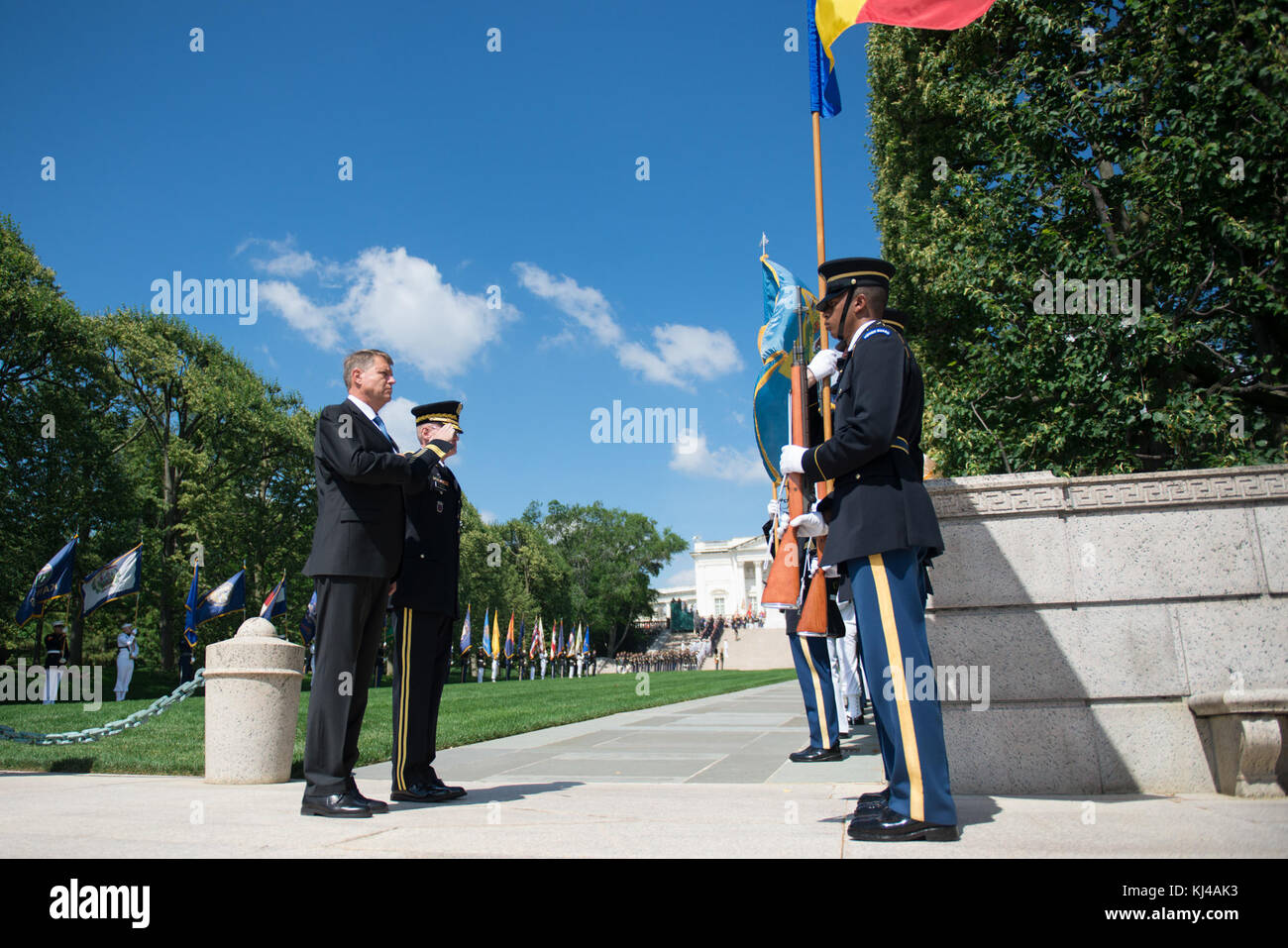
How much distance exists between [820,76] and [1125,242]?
242 inches

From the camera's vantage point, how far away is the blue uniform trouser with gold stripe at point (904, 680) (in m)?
A: 3.63

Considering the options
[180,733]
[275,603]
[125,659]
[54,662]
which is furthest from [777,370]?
[275,603]

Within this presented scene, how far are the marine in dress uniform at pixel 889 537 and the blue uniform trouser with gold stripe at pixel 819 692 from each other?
3.20 meters

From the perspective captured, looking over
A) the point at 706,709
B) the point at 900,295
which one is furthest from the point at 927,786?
the point at 900,295

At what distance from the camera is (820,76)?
8.57 metres

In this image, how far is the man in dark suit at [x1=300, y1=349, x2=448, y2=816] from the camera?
4730mm

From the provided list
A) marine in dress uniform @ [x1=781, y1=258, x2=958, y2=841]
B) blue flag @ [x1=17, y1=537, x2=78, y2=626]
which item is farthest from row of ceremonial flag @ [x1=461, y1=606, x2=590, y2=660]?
marine in dress uniform @ [x1=781, y1=258, x2=958, y2=841]

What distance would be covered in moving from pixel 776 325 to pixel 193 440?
1444 inches

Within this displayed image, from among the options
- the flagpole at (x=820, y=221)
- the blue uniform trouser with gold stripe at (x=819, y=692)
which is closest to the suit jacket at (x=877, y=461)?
the flagpole at (x=820, y=221)

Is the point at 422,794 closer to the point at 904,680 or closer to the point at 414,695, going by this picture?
the point at 414,695

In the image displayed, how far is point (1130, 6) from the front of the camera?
11805 millimetres

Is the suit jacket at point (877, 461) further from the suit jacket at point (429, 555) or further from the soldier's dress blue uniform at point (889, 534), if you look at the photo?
the suit jacket at point (429, 555)
